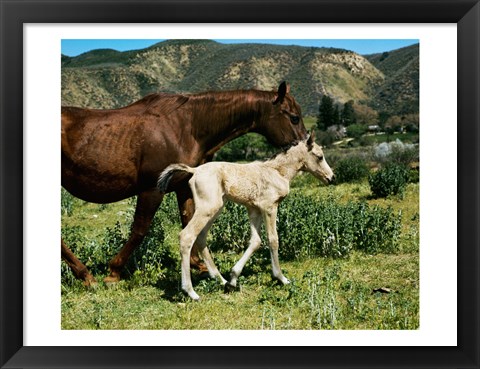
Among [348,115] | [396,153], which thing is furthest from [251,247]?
[348,115]

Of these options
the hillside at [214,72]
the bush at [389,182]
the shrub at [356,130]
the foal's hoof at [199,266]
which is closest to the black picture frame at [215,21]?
the hillside at [214,72]

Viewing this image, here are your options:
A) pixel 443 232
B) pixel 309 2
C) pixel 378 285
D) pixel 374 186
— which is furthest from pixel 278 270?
pixel 374 186

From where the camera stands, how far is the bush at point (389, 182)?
35.7ft

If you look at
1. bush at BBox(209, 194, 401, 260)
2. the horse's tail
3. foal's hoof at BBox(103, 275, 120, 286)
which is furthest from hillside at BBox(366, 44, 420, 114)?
foal's hoof at BBox(103, 275, 120, 286)

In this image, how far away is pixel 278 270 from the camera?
21.9 ft

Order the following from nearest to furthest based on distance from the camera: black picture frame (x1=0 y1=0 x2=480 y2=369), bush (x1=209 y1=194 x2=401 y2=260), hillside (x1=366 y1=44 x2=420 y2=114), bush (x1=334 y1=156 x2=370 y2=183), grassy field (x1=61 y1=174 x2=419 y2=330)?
1. black picture frame (x1=0 y1=0 x2=480 y2=369)
2. grassy field (x1=61 y1=174 x2=419 y2=330)
3. hillside (x1=366 y1=44 x2=420 y2=114)
4. bush (x1=209 y1=194 x2=401 y2=260)
5. bush (x1=334 y1=156 x2=370 y2=183)

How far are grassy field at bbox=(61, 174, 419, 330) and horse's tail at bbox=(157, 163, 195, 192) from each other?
1315 mm

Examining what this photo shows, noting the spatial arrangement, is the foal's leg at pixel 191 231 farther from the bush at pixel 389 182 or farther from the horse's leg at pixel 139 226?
the bush at pixel 389 182

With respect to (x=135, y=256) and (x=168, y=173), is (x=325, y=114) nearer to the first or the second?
(x=135, y=256)

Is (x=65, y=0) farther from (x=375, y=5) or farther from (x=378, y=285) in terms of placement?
(x=378, y=285)

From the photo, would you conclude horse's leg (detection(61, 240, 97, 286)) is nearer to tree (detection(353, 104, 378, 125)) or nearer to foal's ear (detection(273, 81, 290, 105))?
foal's ear (detection(273, 81, 290, 105))

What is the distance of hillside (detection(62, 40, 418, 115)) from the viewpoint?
340 inches

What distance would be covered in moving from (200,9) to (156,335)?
12.0 ft

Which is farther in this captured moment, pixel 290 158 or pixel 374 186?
pixel 374 186
